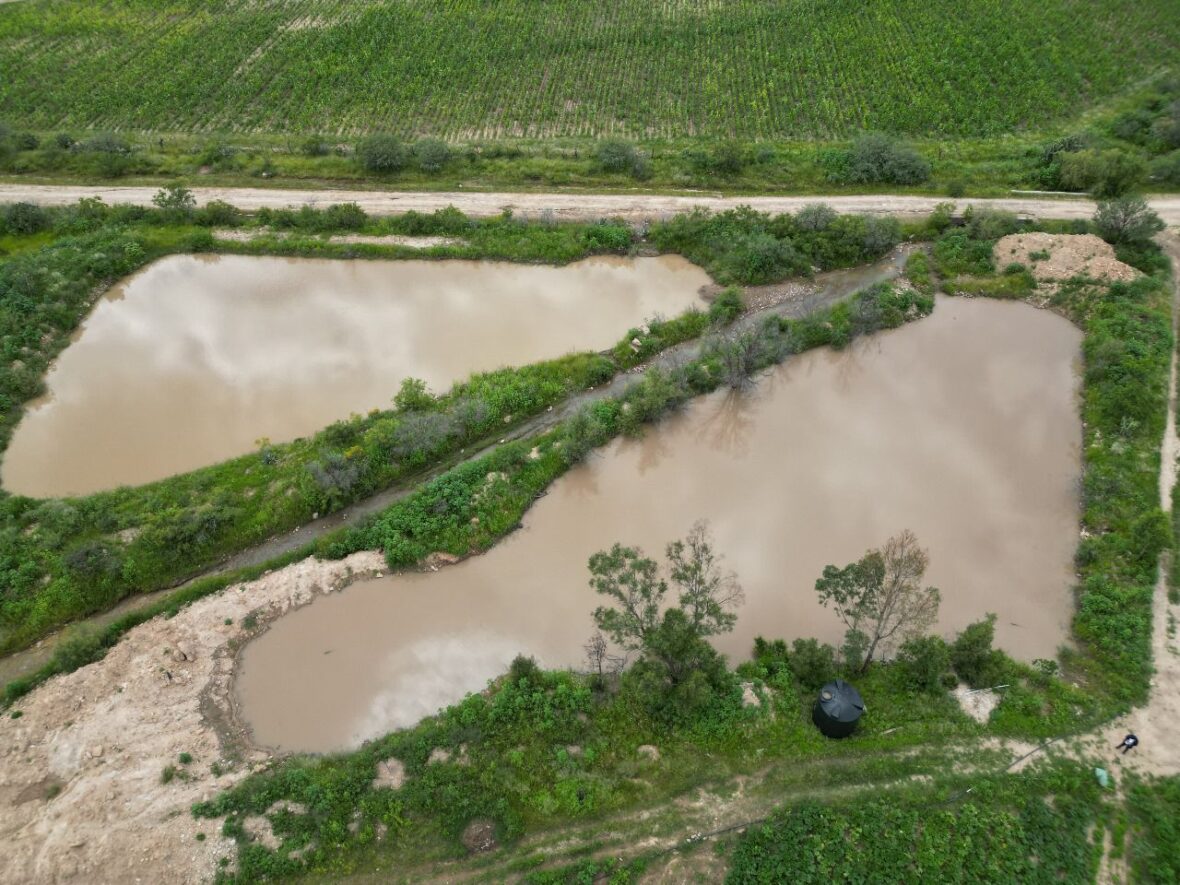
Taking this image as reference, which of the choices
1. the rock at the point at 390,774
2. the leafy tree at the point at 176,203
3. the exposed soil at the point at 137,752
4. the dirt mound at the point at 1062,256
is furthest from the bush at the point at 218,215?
the dirt mound at the point at 1062,256

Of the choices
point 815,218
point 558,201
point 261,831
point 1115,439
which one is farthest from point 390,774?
point 815,218

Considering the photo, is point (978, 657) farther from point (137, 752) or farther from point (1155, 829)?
point (137, 752)

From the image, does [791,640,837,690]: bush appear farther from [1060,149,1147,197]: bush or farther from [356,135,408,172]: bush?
[356,135,408,172]: bush

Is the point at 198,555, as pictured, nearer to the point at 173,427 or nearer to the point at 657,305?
the point at 173,427

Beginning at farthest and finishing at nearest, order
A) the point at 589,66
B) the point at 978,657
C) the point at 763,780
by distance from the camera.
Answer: the point at 589,66
the point at 978,657
the point at 763,780

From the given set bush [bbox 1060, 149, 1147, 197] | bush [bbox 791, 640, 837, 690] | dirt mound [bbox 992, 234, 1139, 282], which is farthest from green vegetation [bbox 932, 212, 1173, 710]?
bush [bbox 1060, 149, 1147, 197]

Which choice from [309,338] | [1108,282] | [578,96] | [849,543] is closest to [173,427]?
[309,338]

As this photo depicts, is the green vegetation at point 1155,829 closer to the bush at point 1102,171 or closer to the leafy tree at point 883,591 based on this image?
the leafy tree at point 883,591
